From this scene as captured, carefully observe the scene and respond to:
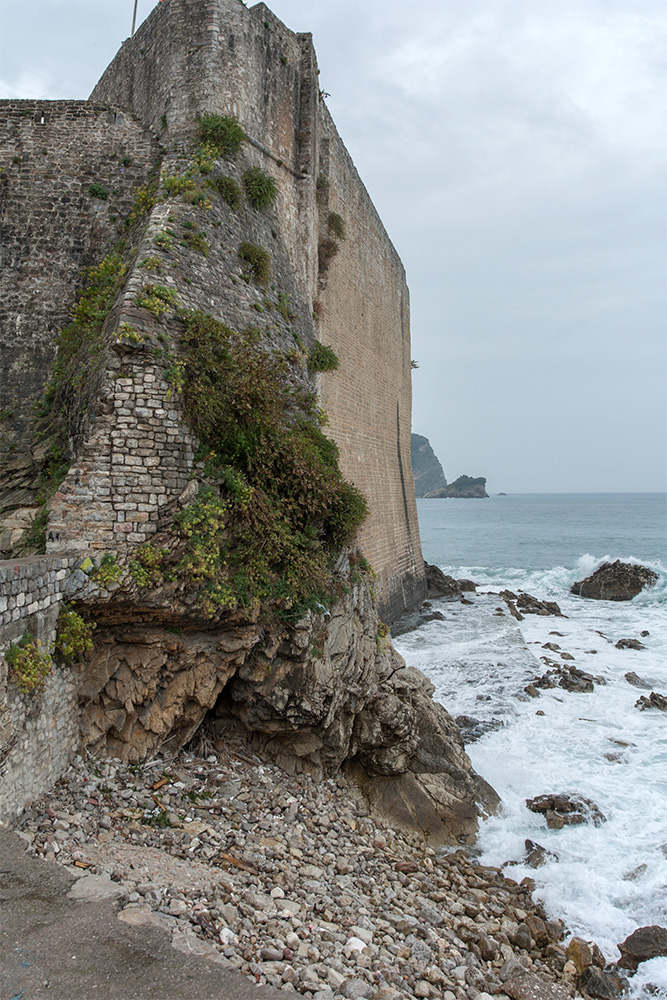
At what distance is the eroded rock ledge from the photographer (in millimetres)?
6699

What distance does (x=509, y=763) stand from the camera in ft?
35.4

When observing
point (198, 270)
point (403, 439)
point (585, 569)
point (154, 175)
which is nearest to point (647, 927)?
point (198, 270)

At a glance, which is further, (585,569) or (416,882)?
(585,569)

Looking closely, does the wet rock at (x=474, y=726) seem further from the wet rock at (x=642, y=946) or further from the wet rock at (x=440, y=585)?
the wet rock at (x=440, y=585)

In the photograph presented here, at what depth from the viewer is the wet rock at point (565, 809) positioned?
9.00m

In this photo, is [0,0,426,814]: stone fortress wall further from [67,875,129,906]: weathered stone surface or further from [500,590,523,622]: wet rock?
[500,590,523,622]: wet rock

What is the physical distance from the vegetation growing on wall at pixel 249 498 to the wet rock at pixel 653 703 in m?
9.33

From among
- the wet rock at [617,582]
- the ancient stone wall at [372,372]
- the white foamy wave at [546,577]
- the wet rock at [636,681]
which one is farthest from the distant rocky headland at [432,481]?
the wet rock at [636,681]

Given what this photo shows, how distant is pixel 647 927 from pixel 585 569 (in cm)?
3158

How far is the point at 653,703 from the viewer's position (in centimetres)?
1372

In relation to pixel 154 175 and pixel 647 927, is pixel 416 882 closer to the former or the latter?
pixel 647 927

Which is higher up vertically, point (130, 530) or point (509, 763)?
point (130, 530)

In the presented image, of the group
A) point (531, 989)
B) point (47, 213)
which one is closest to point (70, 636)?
point (531, 989)

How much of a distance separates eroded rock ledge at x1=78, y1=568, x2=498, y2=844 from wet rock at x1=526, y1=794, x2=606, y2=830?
0.69 m
